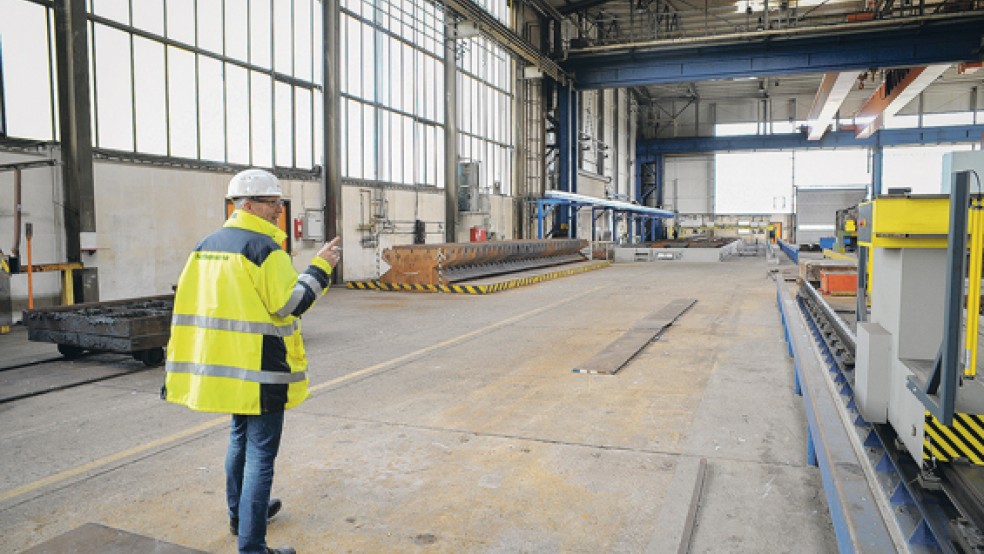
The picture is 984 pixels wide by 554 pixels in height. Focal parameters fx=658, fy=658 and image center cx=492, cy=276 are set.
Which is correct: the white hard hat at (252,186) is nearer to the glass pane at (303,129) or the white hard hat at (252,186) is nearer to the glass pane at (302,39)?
the glass pane at (303,129)

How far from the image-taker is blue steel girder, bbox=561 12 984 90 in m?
19.8

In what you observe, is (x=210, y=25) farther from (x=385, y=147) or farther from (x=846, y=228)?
(x=846, y=228)

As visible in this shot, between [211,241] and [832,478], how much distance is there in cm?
283

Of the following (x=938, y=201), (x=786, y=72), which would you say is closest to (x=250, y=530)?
(x=938, y=201)

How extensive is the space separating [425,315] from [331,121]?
22.9 ft

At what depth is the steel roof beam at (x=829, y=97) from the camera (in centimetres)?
1276

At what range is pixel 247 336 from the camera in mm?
2676

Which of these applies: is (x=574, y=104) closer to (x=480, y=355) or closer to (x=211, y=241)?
(x=480, y=355)

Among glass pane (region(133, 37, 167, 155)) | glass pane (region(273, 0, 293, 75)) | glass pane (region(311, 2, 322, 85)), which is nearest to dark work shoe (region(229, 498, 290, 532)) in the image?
glass pane (region(133, 37, 167, 155))

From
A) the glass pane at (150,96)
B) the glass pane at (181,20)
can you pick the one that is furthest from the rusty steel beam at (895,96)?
the glass pane at (150,96)

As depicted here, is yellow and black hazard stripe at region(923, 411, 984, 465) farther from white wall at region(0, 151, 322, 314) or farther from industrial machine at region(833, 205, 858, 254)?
white wall at region(0, 151, 322, 314)

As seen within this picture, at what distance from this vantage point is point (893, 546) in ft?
7.30

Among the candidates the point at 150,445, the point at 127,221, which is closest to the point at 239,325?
the point at 150,445

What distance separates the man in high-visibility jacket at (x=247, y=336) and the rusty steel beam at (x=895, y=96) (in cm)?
1153
